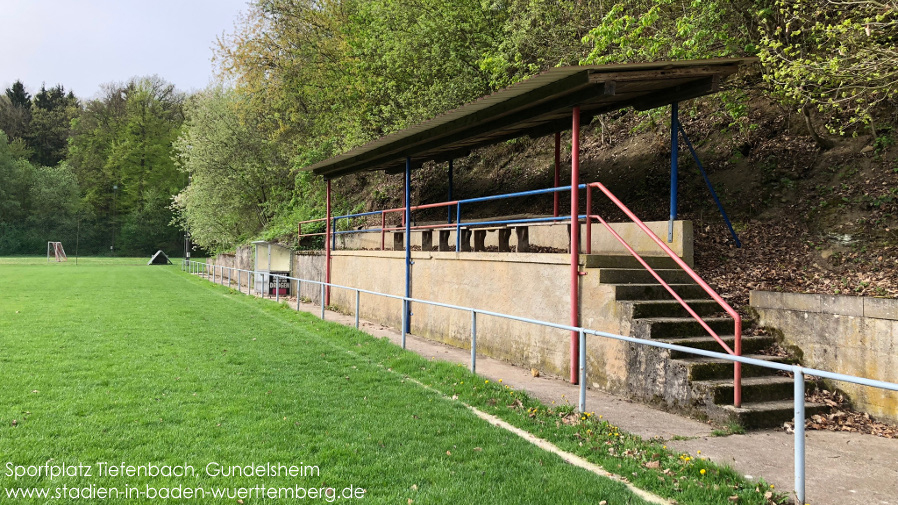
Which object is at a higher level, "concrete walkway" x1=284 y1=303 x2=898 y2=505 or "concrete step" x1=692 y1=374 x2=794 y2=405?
"concrete step" x1=692 y1=374 x2=794 y2=405

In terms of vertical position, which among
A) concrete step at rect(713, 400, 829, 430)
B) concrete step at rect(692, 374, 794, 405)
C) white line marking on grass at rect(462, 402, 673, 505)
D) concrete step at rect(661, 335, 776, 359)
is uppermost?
concrete step at rect(661, 335, 776, 359)

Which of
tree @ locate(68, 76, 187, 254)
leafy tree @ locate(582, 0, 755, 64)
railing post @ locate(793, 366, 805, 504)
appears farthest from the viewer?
tree @ locate(68, 76, 187, 254)

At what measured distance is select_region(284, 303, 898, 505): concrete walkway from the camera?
386 cm

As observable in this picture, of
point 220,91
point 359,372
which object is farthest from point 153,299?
point 220,91

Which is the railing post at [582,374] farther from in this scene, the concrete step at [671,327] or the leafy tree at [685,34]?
the leafy tree at [685,34]

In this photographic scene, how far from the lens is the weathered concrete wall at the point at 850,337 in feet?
17.6

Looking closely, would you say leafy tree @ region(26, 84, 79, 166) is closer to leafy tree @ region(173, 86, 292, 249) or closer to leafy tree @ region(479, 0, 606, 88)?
leafy tree @ region(173, 86, 292, 249)

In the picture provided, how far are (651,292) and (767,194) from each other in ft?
12.4

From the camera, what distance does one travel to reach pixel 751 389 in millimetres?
5488

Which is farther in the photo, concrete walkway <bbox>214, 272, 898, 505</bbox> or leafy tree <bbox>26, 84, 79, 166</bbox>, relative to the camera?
leafy tree <bbox>26, 84, 79, 166</bbox>

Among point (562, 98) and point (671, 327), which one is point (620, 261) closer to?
point (671, 327)

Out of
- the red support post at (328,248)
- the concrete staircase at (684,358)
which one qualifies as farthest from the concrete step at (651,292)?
the red support post at (328,248)

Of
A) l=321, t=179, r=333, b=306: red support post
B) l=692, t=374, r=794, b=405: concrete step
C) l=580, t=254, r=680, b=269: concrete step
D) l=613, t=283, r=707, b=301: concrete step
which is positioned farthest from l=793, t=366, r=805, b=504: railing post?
l=321, t=179, r=333, b=306: red support post

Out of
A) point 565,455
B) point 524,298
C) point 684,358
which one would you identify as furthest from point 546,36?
point 565,455
